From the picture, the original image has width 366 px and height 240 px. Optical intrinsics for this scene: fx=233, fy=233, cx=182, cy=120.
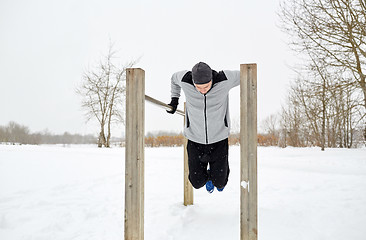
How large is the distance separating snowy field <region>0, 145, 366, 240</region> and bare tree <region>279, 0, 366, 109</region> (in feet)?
10.1

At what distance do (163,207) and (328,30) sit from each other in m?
5.52

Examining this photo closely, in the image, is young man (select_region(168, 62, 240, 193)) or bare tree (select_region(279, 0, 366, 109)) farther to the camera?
bare tree (select_region(279, 0, 366, 109))

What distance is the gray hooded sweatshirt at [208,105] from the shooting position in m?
1.66

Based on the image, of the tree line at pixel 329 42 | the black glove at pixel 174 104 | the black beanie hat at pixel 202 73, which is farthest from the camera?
the tree line at pixel 329 42

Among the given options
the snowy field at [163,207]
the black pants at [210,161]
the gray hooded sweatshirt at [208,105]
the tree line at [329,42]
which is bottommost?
the snowy field at [163,207]

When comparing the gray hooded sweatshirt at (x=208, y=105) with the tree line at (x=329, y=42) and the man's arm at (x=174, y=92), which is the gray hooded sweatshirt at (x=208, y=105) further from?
the tree line at (x=329, y=42)

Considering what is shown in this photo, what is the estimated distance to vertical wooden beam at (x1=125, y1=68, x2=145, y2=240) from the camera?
1.28 metres

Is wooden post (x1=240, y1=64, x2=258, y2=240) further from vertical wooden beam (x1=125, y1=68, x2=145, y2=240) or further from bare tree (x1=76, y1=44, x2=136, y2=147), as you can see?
bare tree (x1=76, y1=44, x2=136, y2=147)

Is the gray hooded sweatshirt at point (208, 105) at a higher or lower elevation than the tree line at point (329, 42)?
lower

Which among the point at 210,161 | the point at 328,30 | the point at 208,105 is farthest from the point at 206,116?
the point at 328,30

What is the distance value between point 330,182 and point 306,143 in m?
8.68

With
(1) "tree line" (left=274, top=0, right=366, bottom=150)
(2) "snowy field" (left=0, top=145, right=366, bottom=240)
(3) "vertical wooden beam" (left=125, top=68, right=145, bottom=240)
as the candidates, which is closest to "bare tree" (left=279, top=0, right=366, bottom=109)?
(1) "tree line" (left=274, top=0, right=366, bottom=150)

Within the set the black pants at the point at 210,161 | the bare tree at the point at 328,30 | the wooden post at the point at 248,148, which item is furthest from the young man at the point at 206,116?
the bare tree at the point at 328,30

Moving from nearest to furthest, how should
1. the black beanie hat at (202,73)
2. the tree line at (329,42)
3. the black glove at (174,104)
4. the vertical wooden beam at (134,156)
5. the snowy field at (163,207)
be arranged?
the vertical wooden beam at (134,156)
the black beanie hat at (202,73)
the black glove at (174,104)
the snowy field at (163,207)
the tree line at (329,42)
